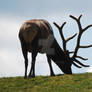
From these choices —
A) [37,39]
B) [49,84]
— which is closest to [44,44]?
[37,39]

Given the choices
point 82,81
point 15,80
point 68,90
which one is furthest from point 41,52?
point 68,90

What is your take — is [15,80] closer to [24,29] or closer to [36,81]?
[36,81]

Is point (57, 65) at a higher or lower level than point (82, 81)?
higher

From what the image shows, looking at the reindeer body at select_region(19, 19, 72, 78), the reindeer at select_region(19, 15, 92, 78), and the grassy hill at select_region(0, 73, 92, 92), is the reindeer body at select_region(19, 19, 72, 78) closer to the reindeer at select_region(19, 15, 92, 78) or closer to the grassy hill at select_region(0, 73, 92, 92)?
the reindeer at select_region(19, 15, 92, 78)

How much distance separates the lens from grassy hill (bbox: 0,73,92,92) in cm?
1434

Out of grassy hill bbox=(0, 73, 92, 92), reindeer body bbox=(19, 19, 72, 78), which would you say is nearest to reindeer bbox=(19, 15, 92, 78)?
reindeer body bbox=(19, 19, 72, 78)

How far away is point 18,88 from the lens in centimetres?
1520

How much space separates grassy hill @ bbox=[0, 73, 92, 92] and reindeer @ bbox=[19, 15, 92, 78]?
1303 mm

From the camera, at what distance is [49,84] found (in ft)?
51.2

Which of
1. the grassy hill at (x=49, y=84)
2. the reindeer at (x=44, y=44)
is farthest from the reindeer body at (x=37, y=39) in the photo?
the grassy hill at (x=49, y=84)

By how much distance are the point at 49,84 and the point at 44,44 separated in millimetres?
3178

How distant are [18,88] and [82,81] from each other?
275 centimetres

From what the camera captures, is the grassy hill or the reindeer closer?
the grassy hill

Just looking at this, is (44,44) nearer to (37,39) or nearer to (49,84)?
(37,39)
